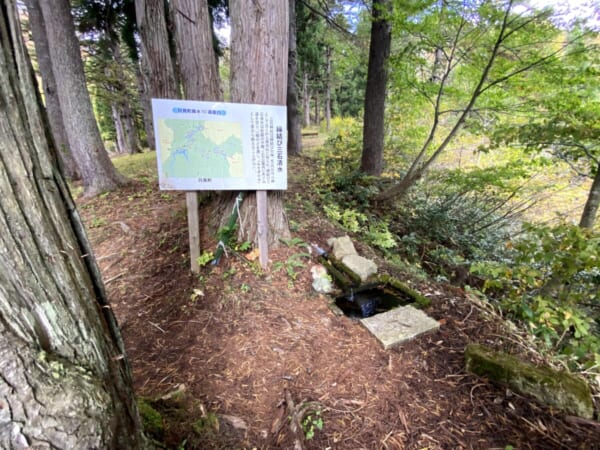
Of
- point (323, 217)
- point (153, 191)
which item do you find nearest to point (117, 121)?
point (153, 191)

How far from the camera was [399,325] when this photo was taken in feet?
7.26

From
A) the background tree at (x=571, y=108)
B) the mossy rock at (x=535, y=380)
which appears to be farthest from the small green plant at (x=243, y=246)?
the background tree at (x=571, y=108)

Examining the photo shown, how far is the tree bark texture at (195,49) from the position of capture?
2.91 meters

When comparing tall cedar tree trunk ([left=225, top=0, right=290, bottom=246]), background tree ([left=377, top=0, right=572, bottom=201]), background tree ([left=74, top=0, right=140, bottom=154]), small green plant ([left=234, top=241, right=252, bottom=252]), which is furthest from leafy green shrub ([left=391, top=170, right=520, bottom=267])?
background tree ([left=74, top=0, right=140, bottom=154])

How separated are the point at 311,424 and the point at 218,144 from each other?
→ 2.02 meters

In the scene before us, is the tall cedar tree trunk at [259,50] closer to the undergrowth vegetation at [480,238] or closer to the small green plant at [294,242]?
the small green plant at [294,242]

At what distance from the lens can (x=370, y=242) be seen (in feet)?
12.8

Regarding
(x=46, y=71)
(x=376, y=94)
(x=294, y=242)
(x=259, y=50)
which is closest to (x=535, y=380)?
(x=294, y=242)

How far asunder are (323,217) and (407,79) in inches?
96.2

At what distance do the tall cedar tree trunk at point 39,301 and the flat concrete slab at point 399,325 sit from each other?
169cm

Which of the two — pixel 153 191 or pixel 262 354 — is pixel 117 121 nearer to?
pixel 153 191

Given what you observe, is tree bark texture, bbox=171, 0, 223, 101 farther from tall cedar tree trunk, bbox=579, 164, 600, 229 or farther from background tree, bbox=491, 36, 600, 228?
tall cedar tree trunk, bbox=579, 164, 600, 229

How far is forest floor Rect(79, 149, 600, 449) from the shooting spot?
148 centimetres

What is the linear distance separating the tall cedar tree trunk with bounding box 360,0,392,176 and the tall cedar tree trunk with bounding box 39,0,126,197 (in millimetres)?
4503
